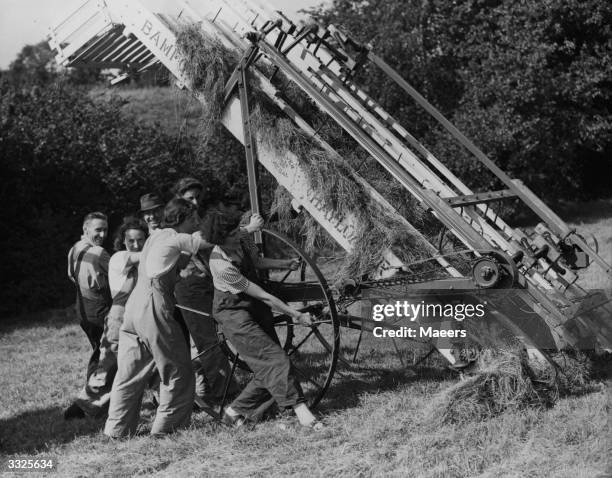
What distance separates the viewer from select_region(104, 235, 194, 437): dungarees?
16.4 feet

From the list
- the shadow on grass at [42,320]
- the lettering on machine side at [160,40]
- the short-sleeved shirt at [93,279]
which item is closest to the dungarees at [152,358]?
the short-sleeved shirt at [93,279]

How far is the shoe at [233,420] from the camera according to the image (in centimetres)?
522

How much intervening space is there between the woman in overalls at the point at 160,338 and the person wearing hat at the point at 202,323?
1.99 feet

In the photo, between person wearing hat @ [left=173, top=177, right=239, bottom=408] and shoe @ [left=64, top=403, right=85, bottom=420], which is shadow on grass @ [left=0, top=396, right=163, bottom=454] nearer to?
shoe @ [left=64, top=403, right=85, bottom=420]

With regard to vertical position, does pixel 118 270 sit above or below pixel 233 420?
above

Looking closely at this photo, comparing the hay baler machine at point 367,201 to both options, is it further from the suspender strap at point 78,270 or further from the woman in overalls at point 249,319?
the suspender strap at point 78,270

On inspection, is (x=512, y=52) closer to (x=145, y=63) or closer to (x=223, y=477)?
(x=145, y=63)

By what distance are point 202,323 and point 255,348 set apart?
88 cm

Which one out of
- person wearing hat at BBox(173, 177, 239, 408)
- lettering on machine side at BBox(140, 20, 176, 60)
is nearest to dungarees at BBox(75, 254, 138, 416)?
person wearing hat at BBox(173, 177, 239, 408)

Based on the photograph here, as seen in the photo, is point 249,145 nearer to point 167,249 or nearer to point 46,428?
point 167,249

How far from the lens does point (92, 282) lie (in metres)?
5.92

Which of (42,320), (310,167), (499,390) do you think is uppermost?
(310,167)

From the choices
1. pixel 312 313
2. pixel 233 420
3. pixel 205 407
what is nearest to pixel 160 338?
pixel 205 407

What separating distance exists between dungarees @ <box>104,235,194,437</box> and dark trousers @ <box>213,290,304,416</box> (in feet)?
1.10
